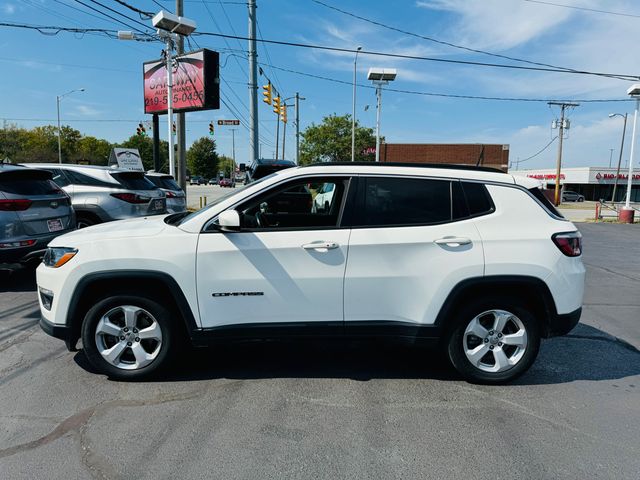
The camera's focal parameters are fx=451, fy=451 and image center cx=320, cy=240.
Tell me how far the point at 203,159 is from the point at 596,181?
256 feet

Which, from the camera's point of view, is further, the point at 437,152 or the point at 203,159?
the point at 203,159

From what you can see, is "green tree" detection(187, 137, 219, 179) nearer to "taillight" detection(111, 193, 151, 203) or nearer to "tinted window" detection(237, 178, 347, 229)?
"taillight" detection(111, 193, 151, 203)

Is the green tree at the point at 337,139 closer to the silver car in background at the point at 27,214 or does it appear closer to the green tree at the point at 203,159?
the silver car in background at the point at 27,214

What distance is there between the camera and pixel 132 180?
8719mm

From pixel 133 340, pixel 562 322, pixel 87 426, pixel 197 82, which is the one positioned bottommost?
pixel 87 426

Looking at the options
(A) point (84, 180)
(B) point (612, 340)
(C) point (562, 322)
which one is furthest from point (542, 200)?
(A) point (84, 180)

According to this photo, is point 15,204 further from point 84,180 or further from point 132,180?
point 132,180

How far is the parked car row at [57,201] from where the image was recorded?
19.9 ft

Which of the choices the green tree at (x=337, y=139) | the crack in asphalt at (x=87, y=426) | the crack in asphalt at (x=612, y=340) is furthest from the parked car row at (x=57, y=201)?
the green tree at (x=337, y=139)

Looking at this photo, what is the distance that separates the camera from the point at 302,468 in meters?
2.71

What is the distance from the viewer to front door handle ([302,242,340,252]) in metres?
3.56

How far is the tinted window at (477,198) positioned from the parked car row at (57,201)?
5175mm

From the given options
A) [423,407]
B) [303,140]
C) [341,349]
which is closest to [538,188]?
[423,407]

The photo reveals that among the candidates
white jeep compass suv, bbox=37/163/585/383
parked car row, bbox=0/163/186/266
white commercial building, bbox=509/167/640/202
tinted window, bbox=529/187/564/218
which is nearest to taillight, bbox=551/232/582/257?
white jeep compass suv, bbox=37/163/585/383
